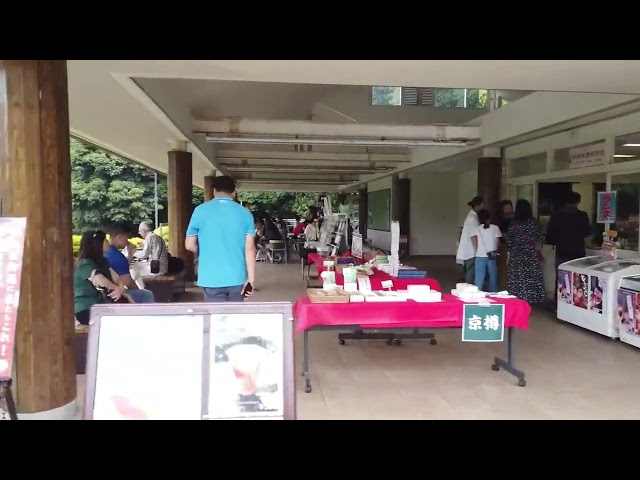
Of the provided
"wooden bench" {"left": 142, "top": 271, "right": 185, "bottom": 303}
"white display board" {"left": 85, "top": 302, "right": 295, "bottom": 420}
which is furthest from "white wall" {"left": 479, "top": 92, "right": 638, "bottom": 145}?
"wooden bench" {"left": 142, "top": 271, "right": 185, "bottom": 303}

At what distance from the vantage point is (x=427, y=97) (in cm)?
1125

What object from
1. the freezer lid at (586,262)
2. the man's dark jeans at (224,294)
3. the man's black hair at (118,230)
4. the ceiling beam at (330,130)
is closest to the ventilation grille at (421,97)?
the ceiling beam at (330,130)

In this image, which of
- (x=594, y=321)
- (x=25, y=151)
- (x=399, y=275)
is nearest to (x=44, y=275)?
(x=25, y=151)

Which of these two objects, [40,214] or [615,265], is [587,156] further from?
[40,214]

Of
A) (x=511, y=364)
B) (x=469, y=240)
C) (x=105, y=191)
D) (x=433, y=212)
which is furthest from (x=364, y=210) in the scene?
(x=511, y=364)

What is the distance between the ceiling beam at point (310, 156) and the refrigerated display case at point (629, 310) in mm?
7682

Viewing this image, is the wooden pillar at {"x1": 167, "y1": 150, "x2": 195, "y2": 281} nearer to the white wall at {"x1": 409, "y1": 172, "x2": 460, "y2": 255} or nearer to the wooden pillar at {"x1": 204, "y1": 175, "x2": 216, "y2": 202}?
the wooden pillar at {"x1": 204, "y1": 175, "x2": 216, "y2": 202}

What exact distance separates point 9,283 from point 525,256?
237 inches

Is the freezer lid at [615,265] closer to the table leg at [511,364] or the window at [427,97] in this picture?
the table leg at [511,364]

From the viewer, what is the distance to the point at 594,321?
227 inches

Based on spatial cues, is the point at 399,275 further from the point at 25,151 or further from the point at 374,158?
the point at 374,158

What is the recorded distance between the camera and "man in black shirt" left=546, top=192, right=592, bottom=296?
6773mm

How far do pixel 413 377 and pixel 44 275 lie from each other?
110 inches

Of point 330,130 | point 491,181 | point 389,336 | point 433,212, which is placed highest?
point 330,130
